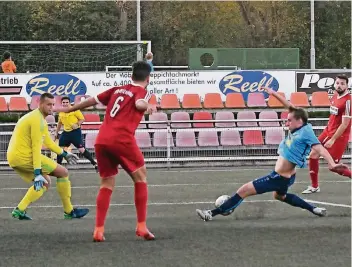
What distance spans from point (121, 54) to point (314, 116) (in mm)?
7400

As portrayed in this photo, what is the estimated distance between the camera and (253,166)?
23.1 metres

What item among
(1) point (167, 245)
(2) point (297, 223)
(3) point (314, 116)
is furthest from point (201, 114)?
(1) point (167, 245)

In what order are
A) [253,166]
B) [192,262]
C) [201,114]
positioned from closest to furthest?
[192,262]
[253,166]
[201,114]

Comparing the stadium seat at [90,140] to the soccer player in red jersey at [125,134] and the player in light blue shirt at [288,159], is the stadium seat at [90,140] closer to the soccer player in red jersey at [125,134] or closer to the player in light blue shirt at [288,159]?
the player in light blue shirt at [288,159]

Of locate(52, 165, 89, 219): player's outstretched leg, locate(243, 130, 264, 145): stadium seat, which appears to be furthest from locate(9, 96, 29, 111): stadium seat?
locate(52, 165, 89, 219): player's outstretched leg

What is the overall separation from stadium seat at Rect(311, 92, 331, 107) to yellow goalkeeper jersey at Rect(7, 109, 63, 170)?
53.7 feet

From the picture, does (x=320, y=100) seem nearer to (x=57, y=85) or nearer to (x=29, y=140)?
(x=57, y=85)

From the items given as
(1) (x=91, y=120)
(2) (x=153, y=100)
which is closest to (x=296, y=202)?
(1) (x=91, y=120)

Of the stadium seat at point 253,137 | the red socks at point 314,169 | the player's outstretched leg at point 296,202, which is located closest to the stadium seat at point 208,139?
→ the stadium seat at point 253,137

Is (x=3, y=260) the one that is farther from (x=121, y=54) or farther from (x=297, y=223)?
(x=121, y=54)

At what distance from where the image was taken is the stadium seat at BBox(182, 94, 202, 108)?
89.6 feet

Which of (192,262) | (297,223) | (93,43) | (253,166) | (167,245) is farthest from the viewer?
(93,43)

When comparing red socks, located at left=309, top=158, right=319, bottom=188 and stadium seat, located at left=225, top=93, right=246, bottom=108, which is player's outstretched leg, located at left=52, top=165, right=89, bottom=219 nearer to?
red socks, located at left=309, top=158, right=319, bottom=188

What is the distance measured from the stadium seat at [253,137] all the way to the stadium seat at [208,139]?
0.74 m
